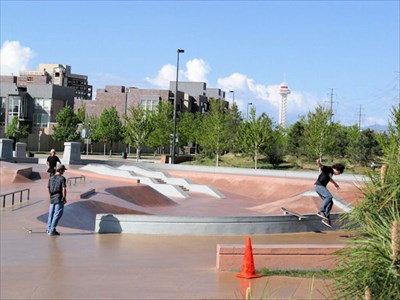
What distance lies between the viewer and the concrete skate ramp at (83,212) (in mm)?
15250

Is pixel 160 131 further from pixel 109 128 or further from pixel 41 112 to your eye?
pixel 41 112

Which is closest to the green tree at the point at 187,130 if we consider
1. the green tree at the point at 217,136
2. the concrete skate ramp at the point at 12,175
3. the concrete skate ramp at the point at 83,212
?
the green tree at the point at 217,136

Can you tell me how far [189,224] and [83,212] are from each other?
15.9 ft

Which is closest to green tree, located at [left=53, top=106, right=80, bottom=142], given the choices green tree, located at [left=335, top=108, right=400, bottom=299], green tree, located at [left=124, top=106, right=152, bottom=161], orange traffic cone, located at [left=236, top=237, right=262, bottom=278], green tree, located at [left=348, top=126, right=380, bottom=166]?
green tree, located at [left=124, top=106, right=152, bottom=161]

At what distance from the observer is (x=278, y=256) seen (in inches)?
368

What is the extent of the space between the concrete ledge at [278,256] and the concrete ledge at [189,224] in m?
4.48

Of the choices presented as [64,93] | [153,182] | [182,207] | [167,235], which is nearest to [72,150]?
[153,182]

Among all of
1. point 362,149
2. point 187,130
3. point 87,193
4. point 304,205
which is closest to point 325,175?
point 304,205

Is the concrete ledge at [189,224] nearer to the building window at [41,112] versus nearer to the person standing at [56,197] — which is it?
the person standing at [56,197]

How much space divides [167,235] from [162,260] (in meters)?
3.26

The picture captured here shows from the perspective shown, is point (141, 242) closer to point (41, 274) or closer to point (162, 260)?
point (162, 260)

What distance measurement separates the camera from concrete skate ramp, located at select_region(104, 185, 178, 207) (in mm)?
24098

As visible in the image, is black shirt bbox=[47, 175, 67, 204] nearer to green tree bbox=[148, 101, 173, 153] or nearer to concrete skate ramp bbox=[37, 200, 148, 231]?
concrete skate ramp bbox=[37, 200, 148, 231]

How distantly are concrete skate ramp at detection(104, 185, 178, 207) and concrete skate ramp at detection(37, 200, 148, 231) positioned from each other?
429 cm
